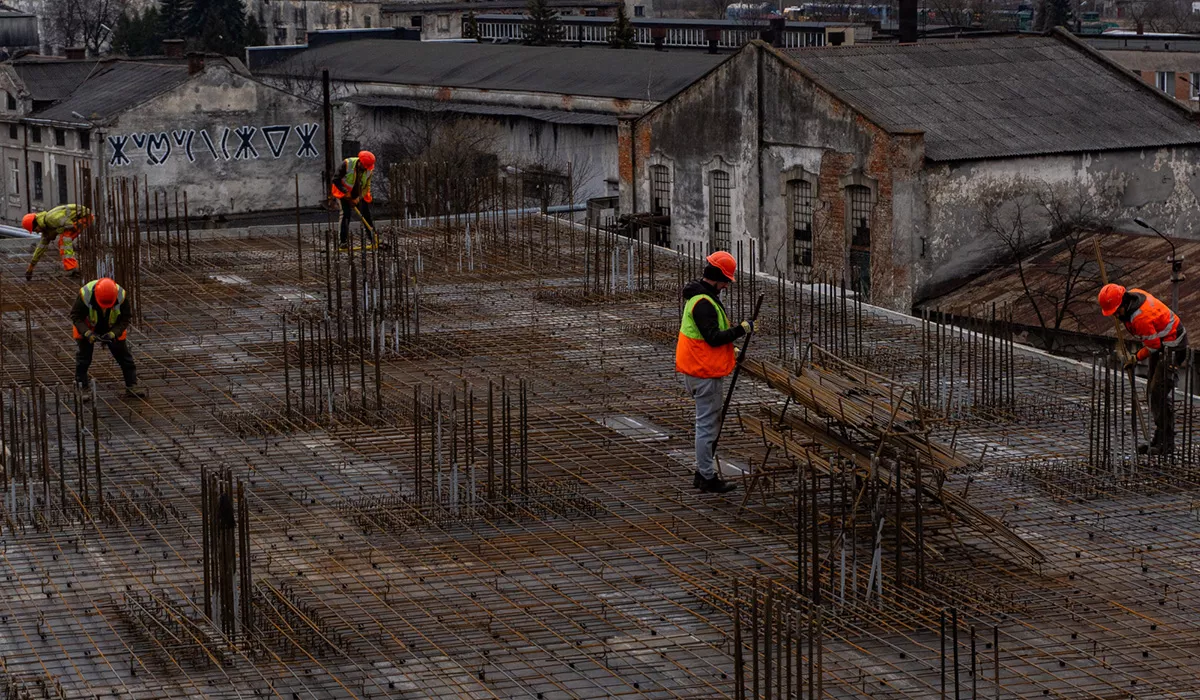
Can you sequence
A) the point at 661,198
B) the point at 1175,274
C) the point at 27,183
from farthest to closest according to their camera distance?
the point at 27,183 → the point at 661,198 → the point at 1175,274

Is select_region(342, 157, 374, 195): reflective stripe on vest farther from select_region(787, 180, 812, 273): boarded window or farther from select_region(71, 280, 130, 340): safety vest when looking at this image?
select_region(787, 180, 812, 273): boarded window

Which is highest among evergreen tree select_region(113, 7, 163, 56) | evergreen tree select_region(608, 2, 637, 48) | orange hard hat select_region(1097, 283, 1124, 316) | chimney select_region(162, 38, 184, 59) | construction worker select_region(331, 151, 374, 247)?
evergreen tree select_region(113, 7, 163, 56)

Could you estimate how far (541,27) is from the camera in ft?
224

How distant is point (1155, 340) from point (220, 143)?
114 ft

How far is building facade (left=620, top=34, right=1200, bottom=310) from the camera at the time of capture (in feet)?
95.0

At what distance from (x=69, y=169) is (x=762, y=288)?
93.3ft

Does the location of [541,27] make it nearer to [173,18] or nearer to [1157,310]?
[173,18]

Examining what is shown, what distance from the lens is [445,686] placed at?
9727 mm

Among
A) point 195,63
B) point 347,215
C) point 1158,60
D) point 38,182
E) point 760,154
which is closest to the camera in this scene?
point 347,215

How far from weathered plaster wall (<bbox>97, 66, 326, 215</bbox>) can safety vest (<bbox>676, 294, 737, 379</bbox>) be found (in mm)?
33296

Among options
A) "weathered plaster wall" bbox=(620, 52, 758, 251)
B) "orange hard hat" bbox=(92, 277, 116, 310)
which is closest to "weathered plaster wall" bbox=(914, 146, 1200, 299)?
"weathered plaster wall" bbox=(620, 52, 758, 251)

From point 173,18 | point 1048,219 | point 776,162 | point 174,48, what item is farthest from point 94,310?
point 173,18

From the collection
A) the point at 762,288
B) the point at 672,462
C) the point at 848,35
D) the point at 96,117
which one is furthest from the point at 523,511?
the point at 96,117

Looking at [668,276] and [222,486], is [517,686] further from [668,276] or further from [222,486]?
[668,276]
